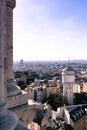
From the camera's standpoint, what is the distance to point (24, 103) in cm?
727

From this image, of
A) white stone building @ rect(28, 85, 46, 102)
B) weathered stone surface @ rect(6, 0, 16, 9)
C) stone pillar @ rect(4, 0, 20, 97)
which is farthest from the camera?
white stone building @ rect(28, 85, 46, 102)

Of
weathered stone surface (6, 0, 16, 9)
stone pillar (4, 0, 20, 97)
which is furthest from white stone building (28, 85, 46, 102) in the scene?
weathered stone surface (6, 0, 16, 9)

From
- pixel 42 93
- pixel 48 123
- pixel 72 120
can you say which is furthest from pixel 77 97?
pixel 48 123

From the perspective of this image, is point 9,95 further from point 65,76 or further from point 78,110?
point 65,76

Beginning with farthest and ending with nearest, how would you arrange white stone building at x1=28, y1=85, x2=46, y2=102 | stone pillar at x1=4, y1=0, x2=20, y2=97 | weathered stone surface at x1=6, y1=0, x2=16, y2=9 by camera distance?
white stone building at x1=28, y1=85, x2=46, y2=102 < weathered stone surface at x1=6, y1=0, x2=16, y2=9 < stone pillar at x1=4, y1=0, x2=20, y2=97

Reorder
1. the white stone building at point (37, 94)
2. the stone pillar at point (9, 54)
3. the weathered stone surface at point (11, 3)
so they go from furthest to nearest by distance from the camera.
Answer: the white stone building at point (37, 94), the weathered stone surface at point (11, 3), the stone pillar at point (9, 54)

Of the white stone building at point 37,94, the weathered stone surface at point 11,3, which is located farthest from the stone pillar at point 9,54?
the white stone building at point 37,94

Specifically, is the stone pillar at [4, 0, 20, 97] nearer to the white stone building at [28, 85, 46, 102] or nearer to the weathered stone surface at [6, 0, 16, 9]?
the weathered stone surface at [6, 0, 16, 9]

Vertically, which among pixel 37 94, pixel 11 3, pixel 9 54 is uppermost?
pixel 11 3

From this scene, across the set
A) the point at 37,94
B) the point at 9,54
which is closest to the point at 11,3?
the point at 9,54

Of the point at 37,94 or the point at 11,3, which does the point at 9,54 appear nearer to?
the point at 11,3

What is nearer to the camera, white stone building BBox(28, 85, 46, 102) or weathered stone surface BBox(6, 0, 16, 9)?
weathered stone surface BBox(6, 0, 16, 9)

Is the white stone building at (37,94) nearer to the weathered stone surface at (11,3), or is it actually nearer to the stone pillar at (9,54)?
the stone pillar at (9,54)

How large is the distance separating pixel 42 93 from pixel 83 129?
1407 cm
